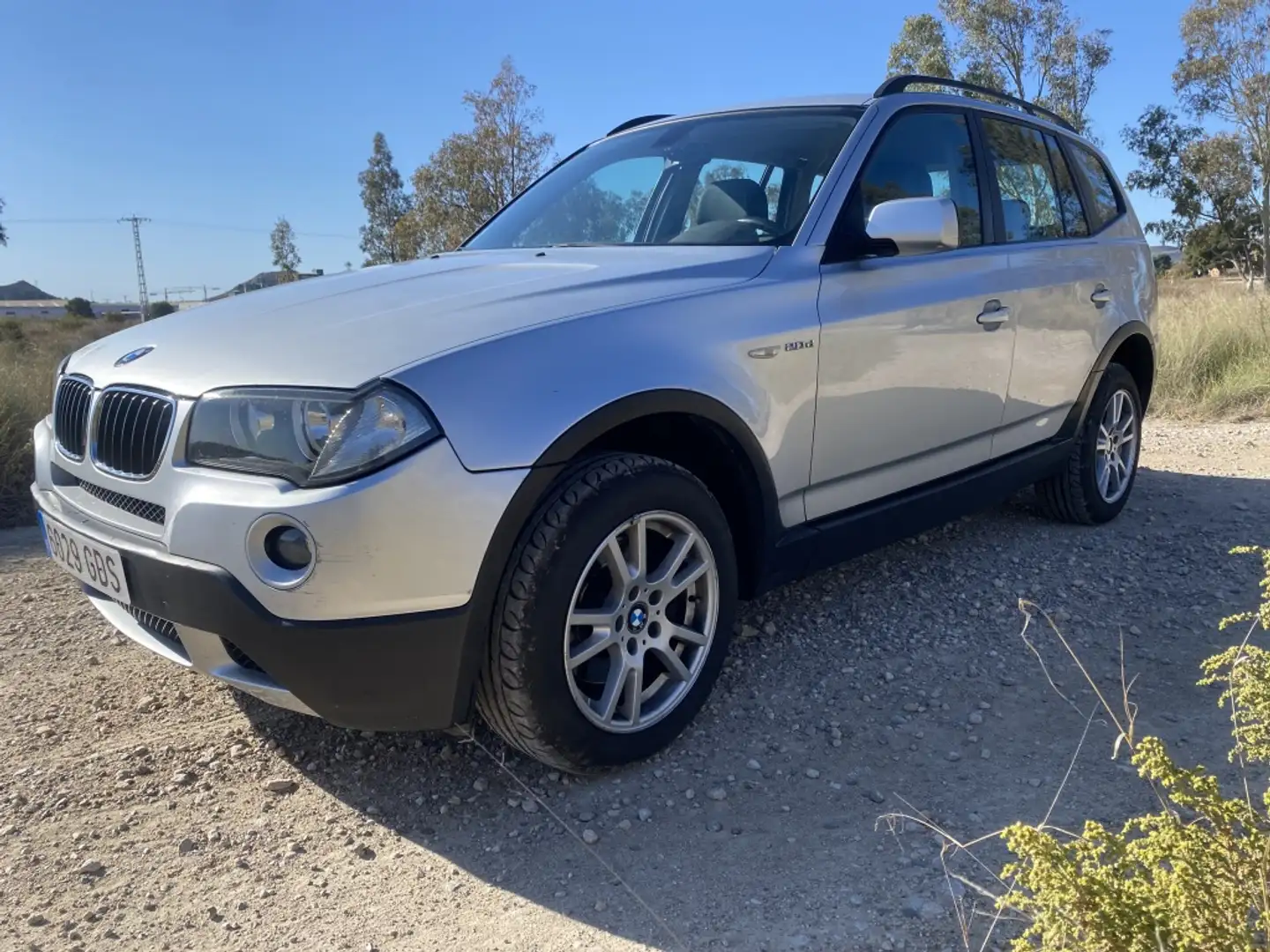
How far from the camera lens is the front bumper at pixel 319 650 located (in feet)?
6.89

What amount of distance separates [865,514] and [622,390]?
1.20 meters

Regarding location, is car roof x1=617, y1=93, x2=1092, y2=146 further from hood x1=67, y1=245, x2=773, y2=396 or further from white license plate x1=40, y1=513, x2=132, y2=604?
white license plate x1=40, y1=513, x2=132, y2=604

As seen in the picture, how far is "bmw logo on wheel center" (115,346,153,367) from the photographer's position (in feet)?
8.47

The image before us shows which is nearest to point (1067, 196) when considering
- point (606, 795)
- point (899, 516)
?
point (899, 516)

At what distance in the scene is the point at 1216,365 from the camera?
9.06m

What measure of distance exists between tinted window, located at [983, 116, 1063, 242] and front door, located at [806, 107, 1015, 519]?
0.60 feet

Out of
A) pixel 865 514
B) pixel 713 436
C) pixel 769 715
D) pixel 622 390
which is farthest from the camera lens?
pixel 865 514

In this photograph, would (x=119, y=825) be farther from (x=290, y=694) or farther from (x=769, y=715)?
(x=769, y=715)

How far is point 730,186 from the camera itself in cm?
345

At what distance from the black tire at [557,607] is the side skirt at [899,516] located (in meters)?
0.55

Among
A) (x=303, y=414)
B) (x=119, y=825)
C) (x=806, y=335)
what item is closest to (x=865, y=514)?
(x=806, y=335)

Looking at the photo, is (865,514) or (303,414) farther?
(865,514)

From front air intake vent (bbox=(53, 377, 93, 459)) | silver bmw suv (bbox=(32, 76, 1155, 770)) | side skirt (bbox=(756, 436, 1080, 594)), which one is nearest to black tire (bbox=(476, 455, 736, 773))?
silver bmw suv (bbox=(32, 76, 1155, 770))

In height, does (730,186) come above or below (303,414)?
above
